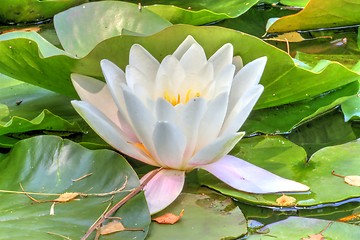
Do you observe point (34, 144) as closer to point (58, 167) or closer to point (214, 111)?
point (58, 167)

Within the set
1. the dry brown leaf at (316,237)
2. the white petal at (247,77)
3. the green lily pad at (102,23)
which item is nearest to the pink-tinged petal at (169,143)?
the white petal at (247,77)

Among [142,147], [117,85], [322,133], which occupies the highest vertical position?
[117,85]

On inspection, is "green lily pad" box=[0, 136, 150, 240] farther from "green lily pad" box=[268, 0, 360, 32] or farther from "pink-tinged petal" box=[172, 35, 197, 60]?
"green lily pad" box=[268, 0, 360, 32]

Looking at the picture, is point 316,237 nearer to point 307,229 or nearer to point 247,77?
point 307,229

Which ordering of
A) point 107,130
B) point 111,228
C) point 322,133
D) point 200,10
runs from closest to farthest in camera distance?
point 111,228, point 107,130, point 322,133, point 200,10

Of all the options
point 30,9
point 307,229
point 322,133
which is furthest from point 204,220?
point 30,9

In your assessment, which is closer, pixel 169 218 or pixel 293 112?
pixel 169 218

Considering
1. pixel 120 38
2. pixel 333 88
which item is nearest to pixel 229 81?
pixel 120 38
